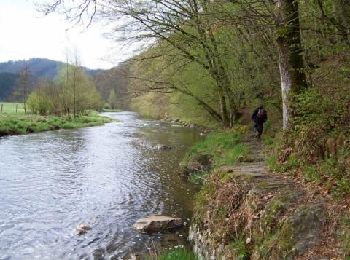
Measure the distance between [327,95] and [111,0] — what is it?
14.4 m

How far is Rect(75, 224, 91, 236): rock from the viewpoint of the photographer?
11.6 meters

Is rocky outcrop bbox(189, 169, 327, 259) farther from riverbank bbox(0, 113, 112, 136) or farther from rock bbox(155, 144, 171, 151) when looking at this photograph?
riverbank bbox(0, 113, 112, 136)

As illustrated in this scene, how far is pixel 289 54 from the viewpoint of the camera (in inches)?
413

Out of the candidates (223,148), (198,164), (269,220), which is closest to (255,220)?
(269,220)

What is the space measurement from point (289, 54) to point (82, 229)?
7422mm

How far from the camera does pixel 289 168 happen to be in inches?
370

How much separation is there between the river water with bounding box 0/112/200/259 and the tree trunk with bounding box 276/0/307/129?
15.6ft

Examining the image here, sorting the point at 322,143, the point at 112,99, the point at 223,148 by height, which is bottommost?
the point at 223,148

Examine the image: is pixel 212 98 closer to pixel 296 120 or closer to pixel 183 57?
pixel 183 57

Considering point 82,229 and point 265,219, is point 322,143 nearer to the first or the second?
point 265,219

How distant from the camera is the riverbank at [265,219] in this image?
593 cm

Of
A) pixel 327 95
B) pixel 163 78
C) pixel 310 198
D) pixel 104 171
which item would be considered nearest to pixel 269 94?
pixel 163 78

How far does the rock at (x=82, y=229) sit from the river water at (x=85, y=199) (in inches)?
5.7

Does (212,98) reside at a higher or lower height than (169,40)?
lower
